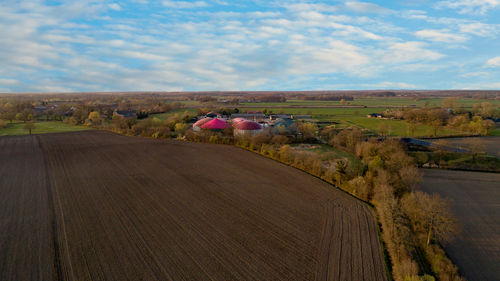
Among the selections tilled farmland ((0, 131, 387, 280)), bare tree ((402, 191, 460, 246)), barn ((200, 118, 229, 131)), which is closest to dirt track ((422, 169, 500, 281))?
bare tree ((402, 191, 460, 246))

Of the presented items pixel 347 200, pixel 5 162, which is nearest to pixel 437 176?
pixel 347 200

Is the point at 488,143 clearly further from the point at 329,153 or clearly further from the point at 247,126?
the point at 247,126

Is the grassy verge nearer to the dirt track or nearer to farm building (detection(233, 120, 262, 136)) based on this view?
the dirt track

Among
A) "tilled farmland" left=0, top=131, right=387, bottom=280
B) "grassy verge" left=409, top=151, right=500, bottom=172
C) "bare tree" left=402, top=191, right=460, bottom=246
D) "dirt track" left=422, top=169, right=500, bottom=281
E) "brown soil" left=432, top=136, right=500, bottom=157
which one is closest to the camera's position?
"tilled farmland" left=0, top=131, right=387, bottom=280

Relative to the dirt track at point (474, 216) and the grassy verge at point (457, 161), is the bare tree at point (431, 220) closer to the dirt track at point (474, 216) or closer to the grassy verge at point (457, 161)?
the dirt track at point (474, 216)

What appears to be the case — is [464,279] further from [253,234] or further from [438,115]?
[438,115]

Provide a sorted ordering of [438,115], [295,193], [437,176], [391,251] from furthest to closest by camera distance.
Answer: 1. [438,115]
2. [437,176]
3. [295,193]
4. [391,251]

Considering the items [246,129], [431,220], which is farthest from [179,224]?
[246,129]
